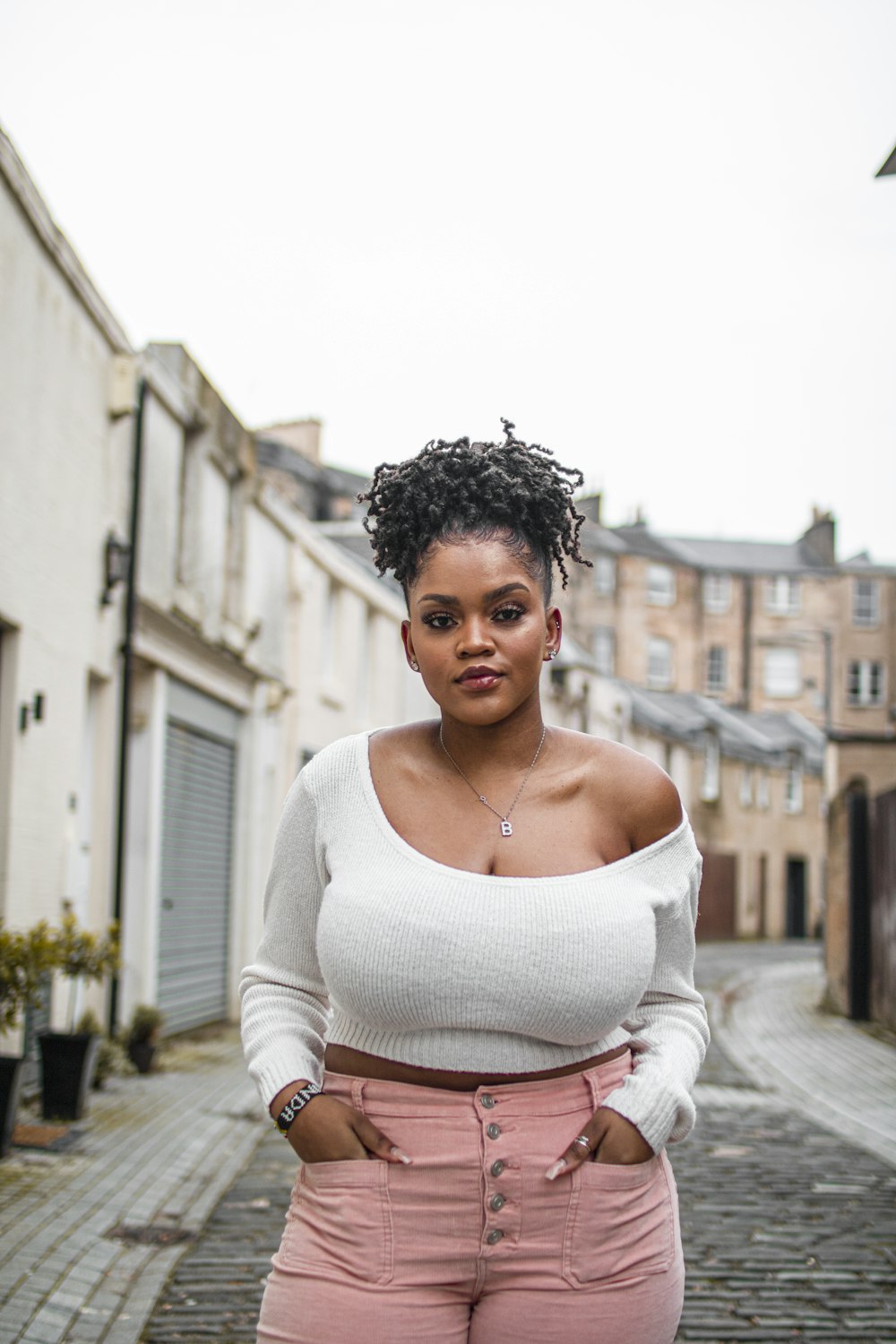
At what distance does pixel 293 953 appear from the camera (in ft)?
7.80

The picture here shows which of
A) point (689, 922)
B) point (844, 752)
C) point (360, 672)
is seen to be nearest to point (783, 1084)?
point (844, 752)

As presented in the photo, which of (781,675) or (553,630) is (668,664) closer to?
(781,675)

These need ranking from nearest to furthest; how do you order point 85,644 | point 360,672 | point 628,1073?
point 628,1073 → point 85,644 → point 360,672

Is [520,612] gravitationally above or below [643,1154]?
above

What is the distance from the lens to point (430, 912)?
2102 mm

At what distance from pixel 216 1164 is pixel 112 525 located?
5.62 m

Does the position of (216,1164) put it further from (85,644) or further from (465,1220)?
(465,1220)

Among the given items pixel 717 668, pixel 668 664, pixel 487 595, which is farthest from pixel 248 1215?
pixel 717 668

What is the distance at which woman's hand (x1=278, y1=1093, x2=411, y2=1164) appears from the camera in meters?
2.11

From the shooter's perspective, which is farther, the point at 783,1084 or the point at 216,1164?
the point at 783,1084

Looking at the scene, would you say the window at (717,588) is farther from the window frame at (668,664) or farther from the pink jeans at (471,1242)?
the pink jeans at (471,1242)

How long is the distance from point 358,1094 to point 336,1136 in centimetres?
7

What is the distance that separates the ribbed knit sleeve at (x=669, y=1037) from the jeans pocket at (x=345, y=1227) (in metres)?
0.37

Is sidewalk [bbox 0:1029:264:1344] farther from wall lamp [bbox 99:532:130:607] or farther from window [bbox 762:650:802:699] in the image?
window [bbox 762:650:802:699]
